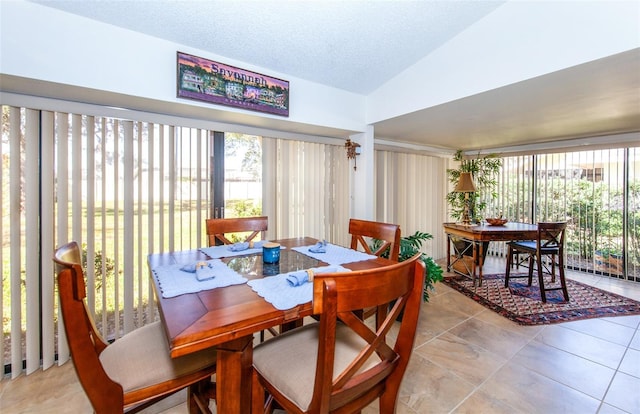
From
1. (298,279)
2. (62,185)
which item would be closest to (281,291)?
(298,279)

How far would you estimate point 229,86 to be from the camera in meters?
2.32

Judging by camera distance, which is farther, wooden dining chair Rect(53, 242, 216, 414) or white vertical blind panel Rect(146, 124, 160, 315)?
white vertical blind panel Rect(146, 124, 160, 315)

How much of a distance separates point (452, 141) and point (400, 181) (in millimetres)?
1050

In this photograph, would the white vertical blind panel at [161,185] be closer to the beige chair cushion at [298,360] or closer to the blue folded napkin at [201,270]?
the blue folded napkin at [201,270]

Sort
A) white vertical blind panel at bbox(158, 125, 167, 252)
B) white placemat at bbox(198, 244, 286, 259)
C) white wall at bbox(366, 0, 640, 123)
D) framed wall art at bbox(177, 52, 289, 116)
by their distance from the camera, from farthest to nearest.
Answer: white vertical blind panel at bbox(158, 125, 167, 252)
framed wall art at bbox(177, 52, 289, 116)
white placemat at bbox(198, 244, 286, 259)
white wall at bbox(366, 0, 640, 123)

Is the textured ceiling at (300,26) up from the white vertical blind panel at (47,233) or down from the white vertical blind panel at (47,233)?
up

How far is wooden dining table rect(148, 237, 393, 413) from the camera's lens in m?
0.87

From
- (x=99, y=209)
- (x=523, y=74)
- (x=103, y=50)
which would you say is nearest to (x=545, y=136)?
(x=523, y=74)

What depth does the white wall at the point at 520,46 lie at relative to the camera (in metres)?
1.54

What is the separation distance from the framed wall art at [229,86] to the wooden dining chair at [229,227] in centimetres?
97

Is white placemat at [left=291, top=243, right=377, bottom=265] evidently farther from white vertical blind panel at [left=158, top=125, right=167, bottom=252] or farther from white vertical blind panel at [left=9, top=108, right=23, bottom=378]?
white vertical blind panel at [left=9, top=108, right=23, bottom=378]

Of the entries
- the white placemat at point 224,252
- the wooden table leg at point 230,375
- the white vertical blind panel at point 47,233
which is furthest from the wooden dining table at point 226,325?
the white vertical blind panel at point 47,233

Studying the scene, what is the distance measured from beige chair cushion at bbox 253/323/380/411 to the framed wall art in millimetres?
1890

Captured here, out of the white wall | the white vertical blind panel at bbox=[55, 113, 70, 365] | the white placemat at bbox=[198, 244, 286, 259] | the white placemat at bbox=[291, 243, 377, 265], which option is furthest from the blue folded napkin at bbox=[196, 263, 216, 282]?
the white wall
